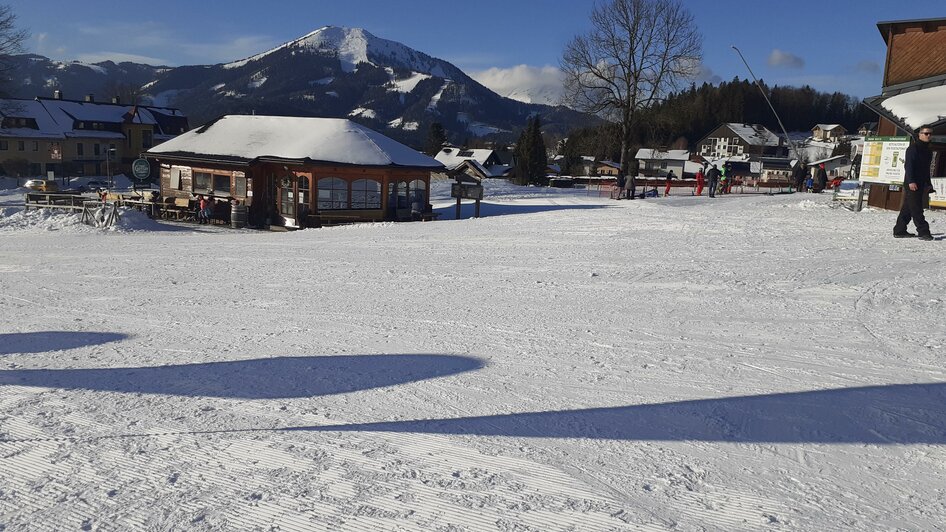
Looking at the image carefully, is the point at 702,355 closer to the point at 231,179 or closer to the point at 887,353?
the point at 887,353

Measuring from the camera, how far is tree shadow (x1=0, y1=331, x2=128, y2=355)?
6.52m

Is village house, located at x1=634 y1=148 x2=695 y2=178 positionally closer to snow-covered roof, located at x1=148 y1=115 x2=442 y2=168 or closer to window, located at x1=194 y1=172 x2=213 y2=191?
snow-covered roof, located at x1=148 y1=115 x2=442 y2=168

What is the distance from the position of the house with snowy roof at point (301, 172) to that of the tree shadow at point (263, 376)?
67.8 ft

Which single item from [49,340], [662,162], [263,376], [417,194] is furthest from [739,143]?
[263,376]

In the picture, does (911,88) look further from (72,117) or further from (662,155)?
(662,155)

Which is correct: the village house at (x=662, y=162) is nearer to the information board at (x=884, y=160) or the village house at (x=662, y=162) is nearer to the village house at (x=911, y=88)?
the village house at (x=911, y=88)

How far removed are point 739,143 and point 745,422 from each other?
116 metres

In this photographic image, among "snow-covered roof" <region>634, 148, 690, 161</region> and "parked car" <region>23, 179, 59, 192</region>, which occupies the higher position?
"snow-covered roof" <region>634, 148, 690, 161</region>

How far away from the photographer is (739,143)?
110 metres

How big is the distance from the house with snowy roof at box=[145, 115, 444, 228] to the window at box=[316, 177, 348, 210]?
0.04 meters

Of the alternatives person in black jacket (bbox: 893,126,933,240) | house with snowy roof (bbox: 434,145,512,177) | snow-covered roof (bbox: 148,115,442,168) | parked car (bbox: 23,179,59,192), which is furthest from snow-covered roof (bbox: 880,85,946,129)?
house with snowy roof (bbox: 434,145,512,177)

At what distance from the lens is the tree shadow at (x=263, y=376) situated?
5133 mm

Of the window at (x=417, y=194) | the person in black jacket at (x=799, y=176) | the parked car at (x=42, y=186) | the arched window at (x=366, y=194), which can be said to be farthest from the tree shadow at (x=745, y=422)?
the parked car at (x=42, y=186)

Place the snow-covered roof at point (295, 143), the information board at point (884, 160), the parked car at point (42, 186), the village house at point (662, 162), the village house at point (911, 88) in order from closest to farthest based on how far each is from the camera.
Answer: the village house at point (911, 88) → the information board at point (884, 160) → the snow-covered roof at point (295, 143) → the parked car at point (42, 186) → the village house at point (662, 162)
